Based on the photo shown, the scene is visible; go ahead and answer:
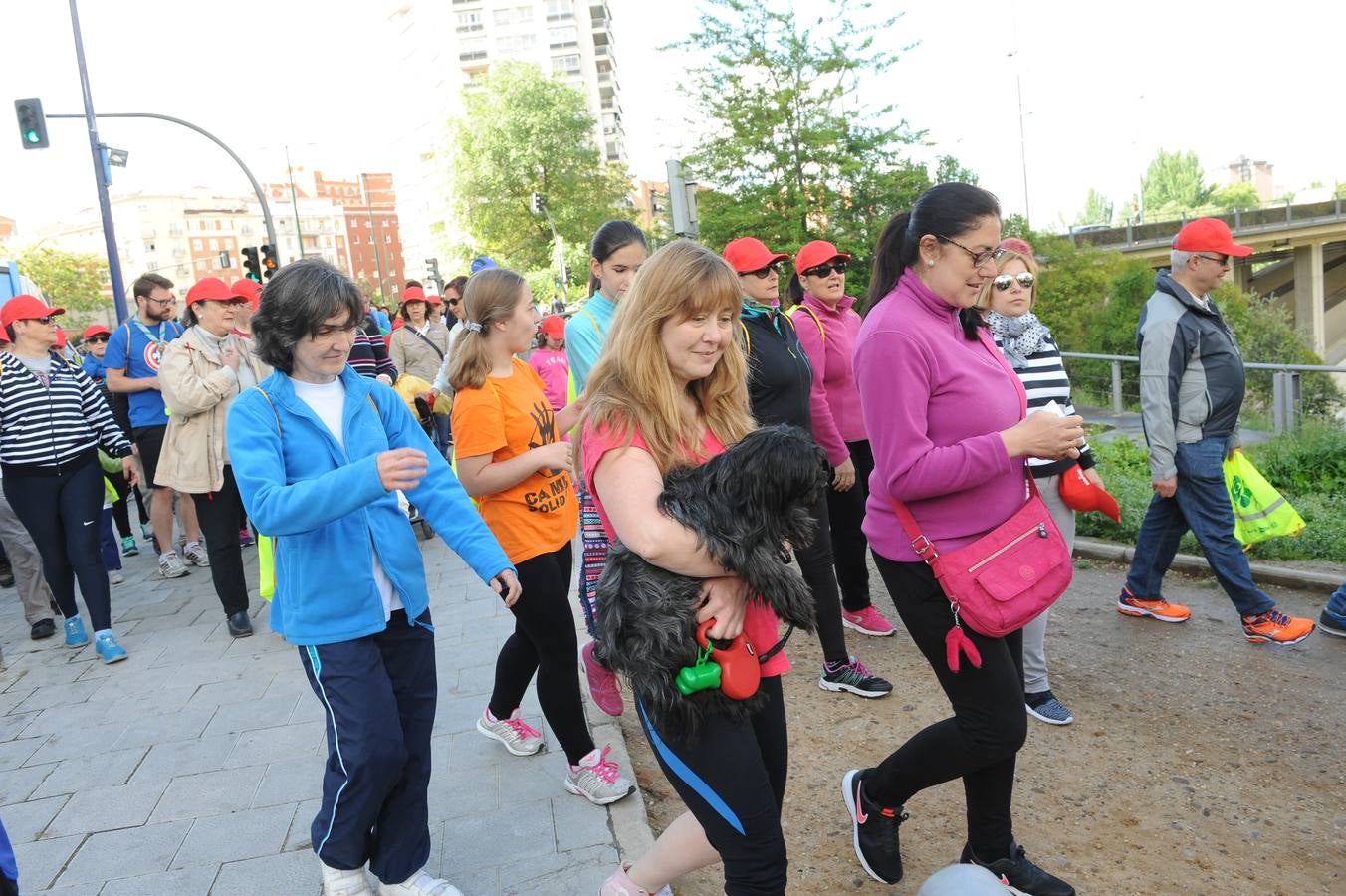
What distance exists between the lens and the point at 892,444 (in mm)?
2549

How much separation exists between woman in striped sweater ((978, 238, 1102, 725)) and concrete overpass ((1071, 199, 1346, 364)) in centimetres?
3707

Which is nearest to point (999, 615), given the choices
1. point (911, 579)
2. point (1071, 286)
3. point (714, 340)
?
point (911, 579)

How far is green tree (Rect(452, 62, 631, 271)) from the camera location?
43781 mm

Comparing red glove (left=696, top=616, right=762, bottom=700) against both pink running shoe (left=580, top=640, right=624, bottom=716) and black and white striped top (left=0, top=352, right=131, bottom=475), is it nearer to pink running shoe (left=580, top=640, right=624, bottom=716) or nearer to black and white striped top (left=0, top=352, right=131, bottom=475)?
pink running shoe (left=580, top=640, right=624, bottom=716)

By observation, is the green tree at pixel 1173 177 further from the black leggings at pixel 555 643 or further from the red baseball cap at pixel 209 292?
the black leggings at pixel 555 643

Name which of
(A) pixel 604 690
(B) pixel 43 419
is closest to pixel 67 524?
(B) pixel 43 419

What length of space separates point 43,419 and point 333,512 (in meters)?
4.34

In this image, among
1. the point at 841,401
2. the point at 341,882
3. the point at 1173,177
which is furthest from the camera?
the point at 1173,177

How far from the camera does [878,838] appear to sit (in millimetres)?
3008

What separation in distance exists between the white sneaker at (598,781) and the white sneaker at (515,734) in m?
0.44

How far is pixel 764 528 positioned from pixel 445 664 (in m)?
3.59

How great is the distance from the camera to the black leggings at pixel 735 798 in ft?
6.85

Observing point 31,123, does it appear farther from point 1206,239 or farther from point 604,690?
point 1206,239

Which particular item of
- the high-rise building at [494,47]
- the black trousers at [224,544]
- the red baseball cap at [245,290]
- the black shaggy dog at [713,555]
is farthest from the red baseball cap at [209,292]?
the high-rise building at [494,47]
